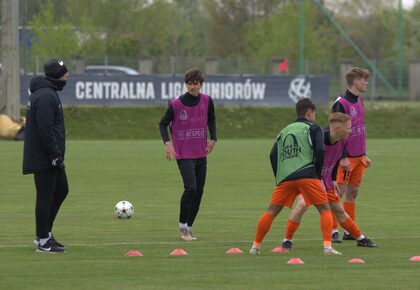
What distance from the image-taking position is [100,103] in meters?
Result: 46.0

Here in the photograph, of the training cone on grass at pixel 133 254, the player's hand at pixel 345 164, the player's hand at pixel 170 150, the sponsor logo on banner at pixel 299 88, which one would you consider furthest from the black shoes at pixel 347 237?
the sponsor logo on banner at pixel 299 88

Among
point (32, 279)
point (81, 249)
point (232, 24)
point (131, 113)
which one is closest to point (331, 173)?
point (81, 249)

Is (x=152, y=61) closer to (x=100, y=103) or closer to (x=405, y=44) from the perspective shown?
(x=100, y=103)

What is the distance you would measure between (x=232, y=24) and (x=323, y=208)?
72276 millimetres

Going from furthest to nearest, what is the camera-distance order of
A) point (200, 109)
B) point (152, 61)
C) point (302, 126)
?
point (152, 61) < point (200, 109) < point (302, 126)

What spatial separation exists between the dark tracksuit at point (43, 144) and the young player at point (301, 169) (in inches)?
88.8

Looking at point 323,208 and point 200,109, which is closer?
point 323,208

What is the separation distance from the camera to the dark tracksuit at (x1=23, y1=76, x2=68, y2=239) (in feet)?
43.0

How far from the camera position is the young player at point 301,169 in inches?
503

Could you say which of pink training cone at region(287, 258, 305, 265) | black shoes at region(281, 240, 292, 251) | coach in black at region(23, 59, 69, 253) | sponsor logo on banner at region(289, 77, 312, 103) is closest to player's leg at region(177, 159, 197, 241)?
black shoes at region(281, 240, 292, 251)

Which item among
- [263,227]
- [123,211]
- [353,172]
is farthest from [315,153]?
[123,211]

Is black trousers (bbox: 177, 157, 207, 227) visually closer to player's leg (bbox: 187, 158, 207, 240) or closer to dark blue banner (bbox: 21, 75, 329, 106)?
player's leg (bbox: 187, 158, 207, 240)

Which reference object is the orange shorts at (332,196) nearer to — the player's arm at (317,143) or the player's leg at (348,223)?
the player's leg at (348,223)

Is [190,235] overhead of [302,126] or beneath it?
beneath
